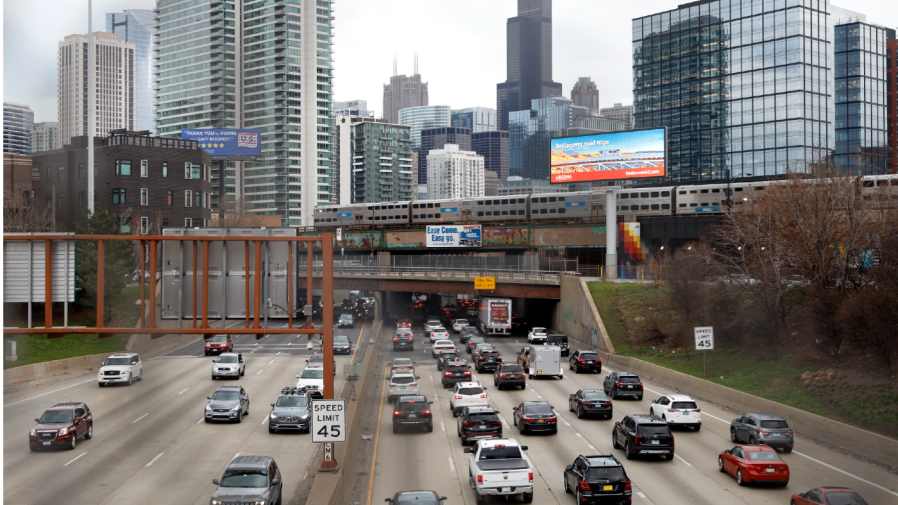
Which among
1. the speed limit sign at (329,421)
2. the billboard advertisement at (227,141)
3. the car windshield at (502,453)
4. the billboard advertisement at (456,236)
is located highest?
the billboard advertisement at (227,141)

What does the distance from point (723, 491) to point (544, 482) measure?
4880 mm

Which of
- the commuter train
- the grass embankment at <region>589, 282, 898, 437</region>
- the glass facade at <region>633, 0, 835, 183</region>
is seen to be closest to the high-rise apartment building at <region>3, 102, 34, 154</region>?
the grass embankment at <region>589, 282, 898, 437</region>

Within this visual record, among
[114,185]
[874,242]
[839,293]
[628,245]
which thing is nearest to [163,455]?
[839,293]

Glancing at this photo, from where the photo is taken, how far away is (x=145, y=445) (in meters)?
26.1

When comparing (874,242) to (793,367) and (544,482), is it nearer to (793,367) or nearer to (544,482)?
(793,367)

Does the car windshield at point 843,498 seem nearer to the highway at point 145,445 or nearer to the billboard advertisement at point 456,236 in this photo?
the highway at point 145,445

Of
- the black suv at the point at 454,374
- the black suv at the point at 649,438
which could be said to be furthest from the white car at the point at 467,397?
the black suv at the point at 649,438

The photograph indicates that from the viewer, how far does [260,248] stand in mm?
20547

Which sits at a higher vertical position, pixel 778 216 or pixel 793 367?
pixel 778 216

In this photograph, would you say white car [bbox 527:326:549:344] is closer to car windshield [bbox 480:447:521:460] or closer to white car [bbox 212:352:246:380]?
white car [bbox 212:352:246:380]

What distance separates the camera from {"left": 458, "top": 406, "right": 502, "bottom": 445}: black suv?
26.3m

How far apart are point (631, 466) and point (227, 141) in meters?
138

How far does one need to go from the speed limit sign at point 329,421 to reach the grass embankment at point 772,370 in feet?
59.8

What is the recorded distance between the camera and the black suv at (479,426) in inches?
1036
